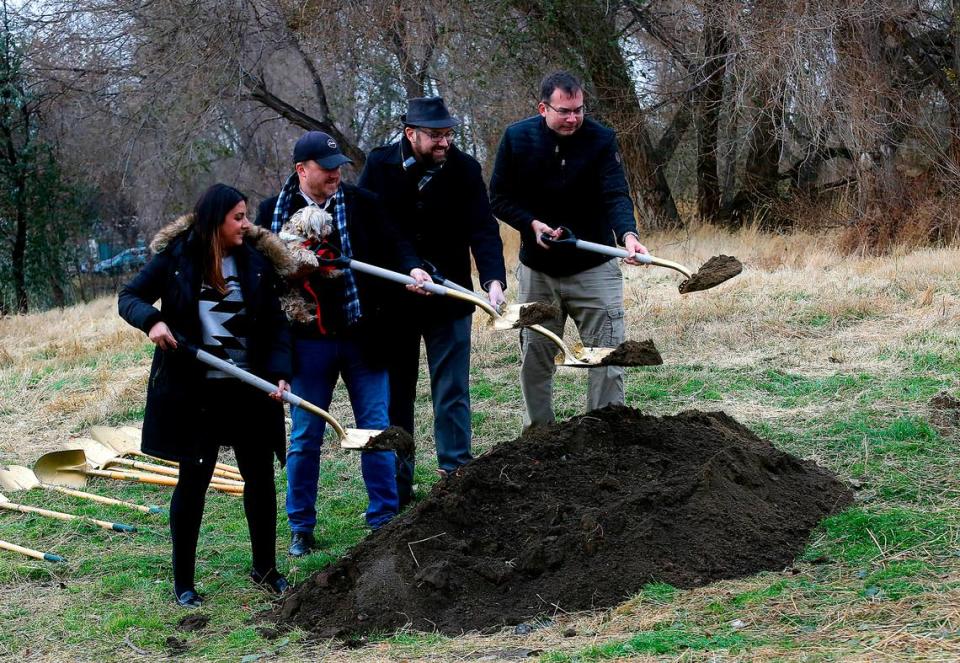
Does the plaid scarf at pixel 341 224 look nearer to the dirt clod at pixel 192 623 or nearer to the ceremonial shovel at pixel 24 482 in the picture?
the dirt clod at pixel 192 623

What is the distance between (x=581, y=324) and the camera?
604 cm

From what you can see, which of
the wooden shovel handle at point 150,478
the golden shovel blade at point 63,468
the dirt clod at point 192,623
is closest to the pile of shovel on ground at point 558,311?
the dirt clod at point 192,623

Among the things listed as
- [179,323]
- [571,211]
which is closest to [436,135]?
[571,211]

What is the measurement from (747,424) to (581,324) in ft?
5.01

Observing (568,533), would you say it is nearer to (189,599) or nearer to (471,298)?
(471,298)

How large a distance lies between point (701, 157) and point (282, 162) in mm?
10380

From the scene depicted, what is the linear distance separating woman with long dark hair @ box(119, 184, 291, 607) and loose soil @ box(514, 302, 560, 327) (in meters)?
1.38

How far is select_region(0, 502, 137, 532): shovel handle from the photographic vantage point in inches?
237

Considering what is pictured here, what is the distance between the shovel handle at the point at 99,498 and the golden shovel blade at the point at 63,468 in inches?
4.3

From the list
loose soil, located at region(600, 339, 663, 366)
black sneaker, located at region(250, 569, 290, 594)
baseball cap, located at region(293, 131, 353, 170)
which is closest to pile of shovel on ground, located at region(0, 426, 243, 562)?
black sneaker, located at region(250, 569, 290, 594)

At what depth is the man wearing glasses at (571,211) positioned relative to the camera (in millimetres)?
5781

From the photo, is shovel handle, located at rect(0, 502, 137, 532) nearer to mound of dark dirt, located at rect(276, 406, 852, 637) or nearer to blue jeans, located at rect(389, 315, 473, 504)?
blue jeans, located at rect(389, 315, 473, 504)

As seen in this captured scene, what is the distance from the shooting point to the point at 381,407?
530cm

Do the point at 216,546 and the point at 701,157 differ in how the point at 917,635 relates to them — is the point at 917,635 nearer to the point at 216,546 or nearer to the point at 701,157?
the point at 216,546
